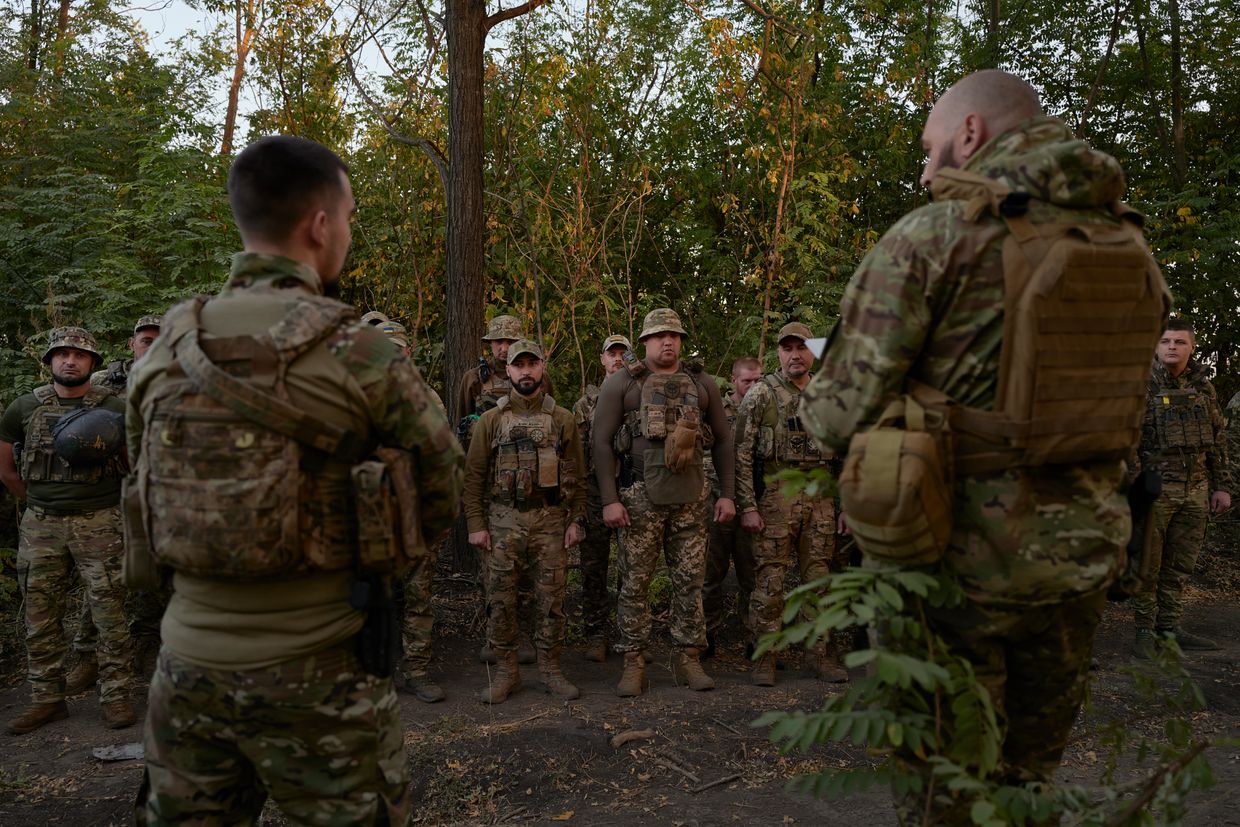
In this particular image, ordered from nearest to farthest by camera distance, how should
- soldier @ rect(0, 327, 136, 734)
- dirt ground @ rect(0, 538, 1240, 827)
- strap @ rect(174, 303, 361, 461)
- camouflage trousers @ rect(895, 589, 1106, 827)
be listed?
strap @ rect(174, 303, 361, 461) < camouflage trousers @ rect(895, 589, 1106, 827) < dirt ground @ rect(0, 538, 1240, 827) < soldier @ rect(0, 327, 136, 734)

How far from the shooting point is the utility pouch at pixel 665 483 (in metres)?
5.92

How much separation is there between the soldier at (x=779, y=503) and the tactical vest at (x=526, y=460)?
1429 mm

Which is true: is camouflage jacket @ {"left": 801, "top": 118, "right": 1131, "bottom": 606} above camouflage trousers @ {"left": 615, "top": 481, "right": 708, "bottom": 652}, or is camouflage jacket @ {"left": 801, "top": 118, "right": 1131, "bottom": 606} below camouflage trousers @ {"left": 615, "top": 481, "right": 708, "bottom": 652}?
above

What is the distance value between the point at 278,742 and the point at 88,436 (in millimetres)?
4069

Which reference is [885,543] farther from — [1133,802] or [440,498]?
[440,498]

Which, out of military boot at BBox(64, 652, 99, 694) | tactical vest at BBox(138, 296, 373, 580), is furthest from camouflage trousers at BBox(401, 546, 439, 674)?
tactical vest at BBox(138, 296, 373, 580)

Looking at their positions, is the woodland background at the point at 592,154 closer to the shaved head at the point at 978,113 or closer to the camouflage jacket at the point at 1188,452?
the camouflage jacket at the point at 1188,452

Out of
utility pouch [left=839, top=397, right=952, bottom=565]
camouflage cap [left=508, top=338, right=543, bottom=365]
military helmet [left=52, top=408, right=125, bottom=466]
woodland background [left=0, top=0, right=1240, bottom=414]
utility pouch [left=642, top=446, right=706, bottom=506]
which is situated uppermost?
woodland background [left=0, top=0, right=1240, bottom=414]

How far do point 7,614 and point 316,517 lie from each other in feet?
21.4

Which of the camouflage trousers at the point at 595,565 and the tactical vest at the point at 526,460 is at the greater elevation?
the tactical vest at the point at 526,460

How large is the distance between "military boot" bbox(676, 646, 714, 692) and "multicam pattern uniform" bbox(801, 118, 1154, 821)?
3639mm

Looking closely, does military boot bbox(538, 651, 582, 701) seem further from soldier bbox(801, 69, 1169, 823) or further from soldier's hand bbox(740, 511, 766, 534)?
soldier bbox(801, 69, 1169, 823)

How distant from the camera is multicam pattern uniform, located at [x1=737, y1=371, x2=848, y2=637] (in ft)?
20.6

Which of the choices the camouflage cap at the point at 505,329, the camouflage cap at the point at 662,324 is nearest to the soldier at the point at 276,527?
the camouflage cap at the point at 662,324
